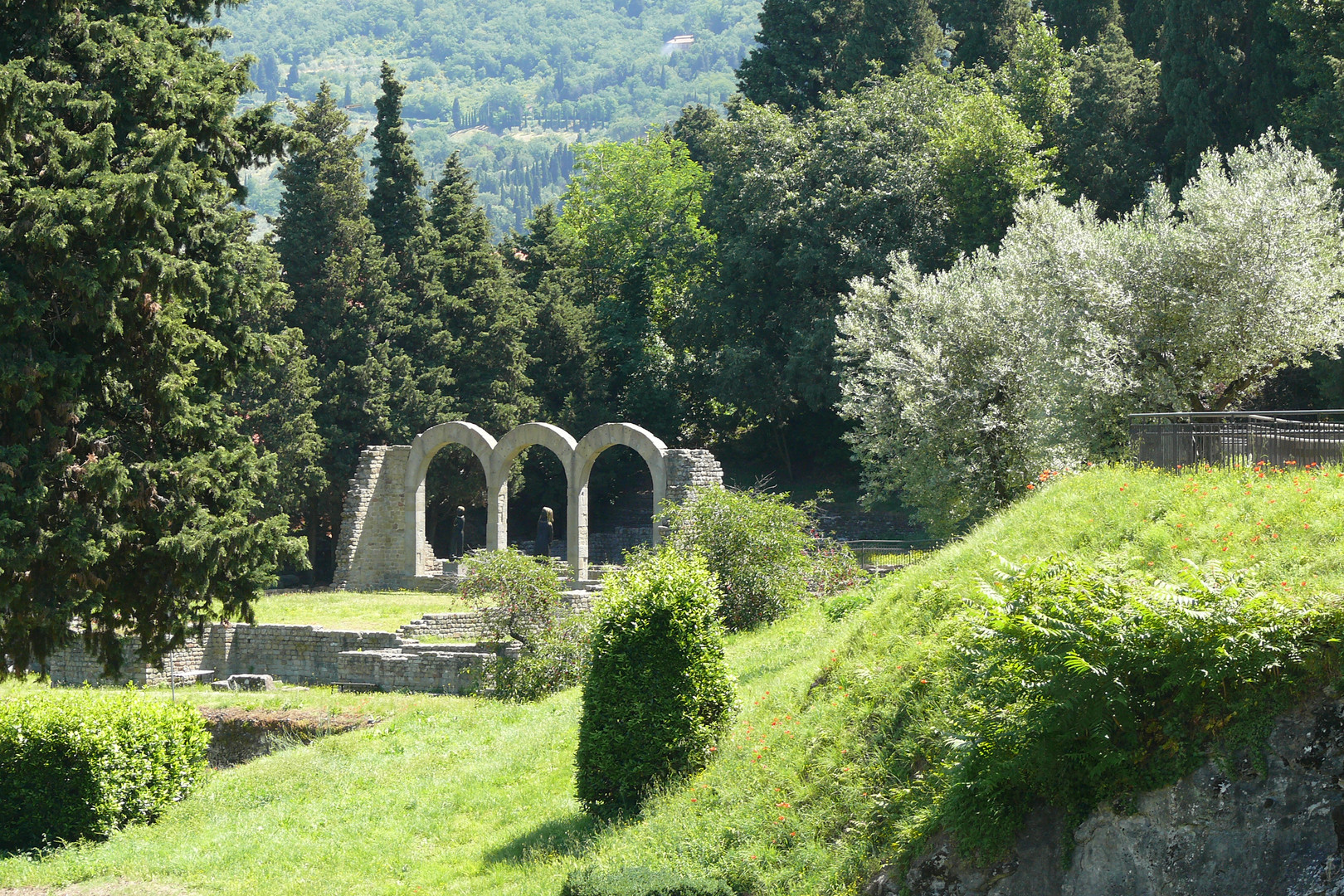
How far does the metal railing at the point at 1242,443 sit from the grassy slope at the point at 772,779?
47.2 inches

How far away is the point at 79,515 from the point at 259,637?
1020 centimetres

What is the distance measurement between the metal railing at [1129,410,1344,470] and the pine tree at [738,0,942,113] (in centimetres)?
3062

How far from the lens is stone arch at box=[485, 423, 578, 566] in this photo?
30.4m

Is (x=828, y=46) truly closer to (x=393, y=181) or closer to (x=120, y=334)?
(x=393, y=181)

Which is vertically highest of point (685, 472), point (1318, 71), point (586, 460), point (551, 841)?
point (1318, 71)

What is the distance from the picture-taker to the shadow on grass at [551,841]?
10.8m

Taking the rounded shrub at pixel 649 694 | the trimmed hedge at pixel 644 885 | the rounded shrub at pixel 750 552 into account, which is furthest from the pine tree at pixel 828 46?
the trimmed hedge at pixel 644 885

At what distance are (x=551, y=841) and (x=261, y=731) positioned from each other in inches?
316

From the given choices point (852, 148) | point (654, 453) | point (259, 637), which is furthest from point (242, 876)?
point (852, 148)

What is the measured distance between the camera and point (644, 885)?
8.52 metres

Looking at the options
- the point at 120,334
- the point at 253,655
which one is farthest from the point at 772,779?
the point at 253,655

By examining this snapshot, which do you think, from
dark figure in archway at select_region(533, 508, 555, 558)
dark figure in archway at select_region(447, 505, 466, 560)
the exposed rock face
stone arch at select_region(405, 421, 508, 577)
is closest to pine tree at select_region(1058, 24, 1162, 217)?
dark figure in archway at select_region(533, 508, 555, 558)

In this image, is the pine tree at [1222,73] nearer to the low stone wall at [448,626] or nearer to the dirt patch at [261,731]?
the low stone wall at [448,626]

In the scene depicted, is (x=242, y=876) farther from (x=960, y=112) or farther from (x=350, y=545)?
(x=960, y=112)
